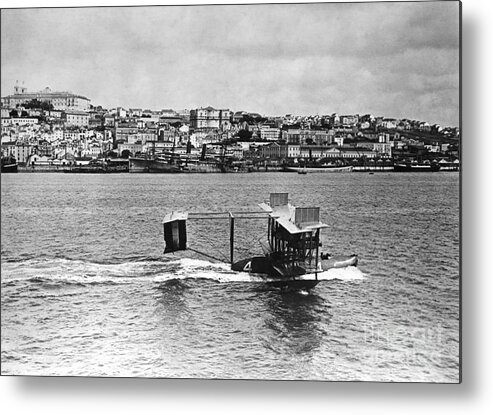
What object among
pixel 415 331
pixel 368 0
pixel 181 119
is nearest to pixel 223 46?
pixel 181 119

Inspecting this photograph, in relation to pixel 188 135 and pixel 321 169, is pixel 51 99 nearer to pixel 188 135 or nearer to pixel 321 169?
pixel 188 135

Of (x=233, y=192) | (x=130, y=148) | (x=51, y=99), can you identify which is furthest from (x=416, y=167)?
(x=51, y=99)

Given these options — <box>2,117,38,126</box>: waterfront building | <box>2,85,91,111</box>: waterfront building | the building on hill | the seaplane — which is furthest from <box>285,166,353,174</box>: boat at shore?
<box>2,117,38,126</box>: waterfront building

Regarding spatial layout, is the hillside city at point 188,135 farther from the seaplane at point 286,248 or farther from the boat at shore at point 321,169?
the seaplane at point 286,248

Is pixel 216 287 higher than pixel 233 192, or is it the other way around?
pixel 233 192

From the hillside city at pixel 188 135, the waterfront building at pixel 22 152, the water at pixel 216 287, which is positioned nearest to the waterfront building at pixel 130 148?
the hillside city at pixel 188 135

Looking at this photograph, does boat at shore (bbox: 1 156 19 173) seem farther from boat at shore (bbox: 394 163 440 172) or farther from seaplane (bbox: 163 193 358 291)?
boat at shore (bbox: 394 163 440 172)

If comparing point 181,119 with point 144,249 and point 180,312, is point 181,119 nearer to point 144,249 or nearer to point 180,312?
point 144,249
